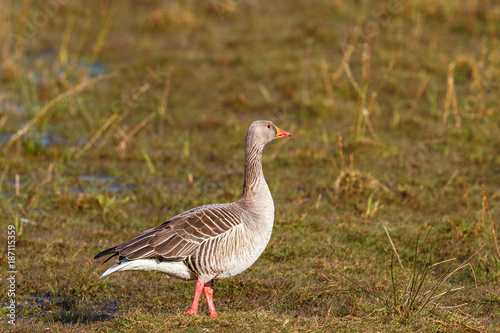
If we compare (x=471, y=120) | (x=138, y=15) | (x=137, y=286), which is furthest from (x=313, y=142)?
(x=138, y=15)

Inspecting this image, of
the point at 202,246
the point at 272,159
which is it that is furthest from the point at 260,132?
the point at 272,159

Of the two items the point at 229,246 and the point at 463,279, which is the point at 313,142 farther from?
the point at 229,246

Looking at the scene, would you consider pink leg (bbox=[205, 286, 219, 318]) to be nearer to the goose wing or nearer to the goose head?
the goose wing

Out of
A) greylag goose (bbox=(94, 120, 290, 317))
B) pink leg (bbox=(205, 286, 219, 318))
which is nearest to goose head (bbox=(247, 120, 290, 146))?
greylag goose (bbox=(94, 120, 290, 317))

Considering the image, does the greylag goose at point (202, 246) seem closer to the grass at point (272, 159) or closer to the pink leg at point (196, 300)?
the pink leg at point (196, 300)

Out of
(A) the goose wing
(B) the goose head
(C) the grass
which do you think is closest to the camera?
(A) the goose wing

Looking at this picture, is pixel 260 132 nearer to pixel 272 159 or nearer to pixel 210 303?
pixel 210 303

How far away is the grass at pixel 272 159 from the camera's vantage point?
19.9 ft

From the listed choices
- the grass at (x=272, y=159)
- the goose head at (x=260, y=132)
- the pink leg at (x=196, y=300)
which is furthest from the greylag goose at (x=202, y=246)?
the goose head at (x=260, y=132)

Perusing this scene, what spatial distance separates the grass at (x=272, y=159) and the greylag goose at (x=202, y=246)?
1.15 feet

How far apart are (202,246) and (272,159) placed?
4.73 meters

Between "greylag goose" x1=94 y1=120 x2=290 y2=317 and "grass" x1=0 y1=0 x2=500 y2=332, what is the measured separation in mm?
352

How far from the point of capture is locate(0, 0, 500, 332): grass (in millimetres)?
6066

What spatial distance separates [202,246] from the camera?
5.52 m
